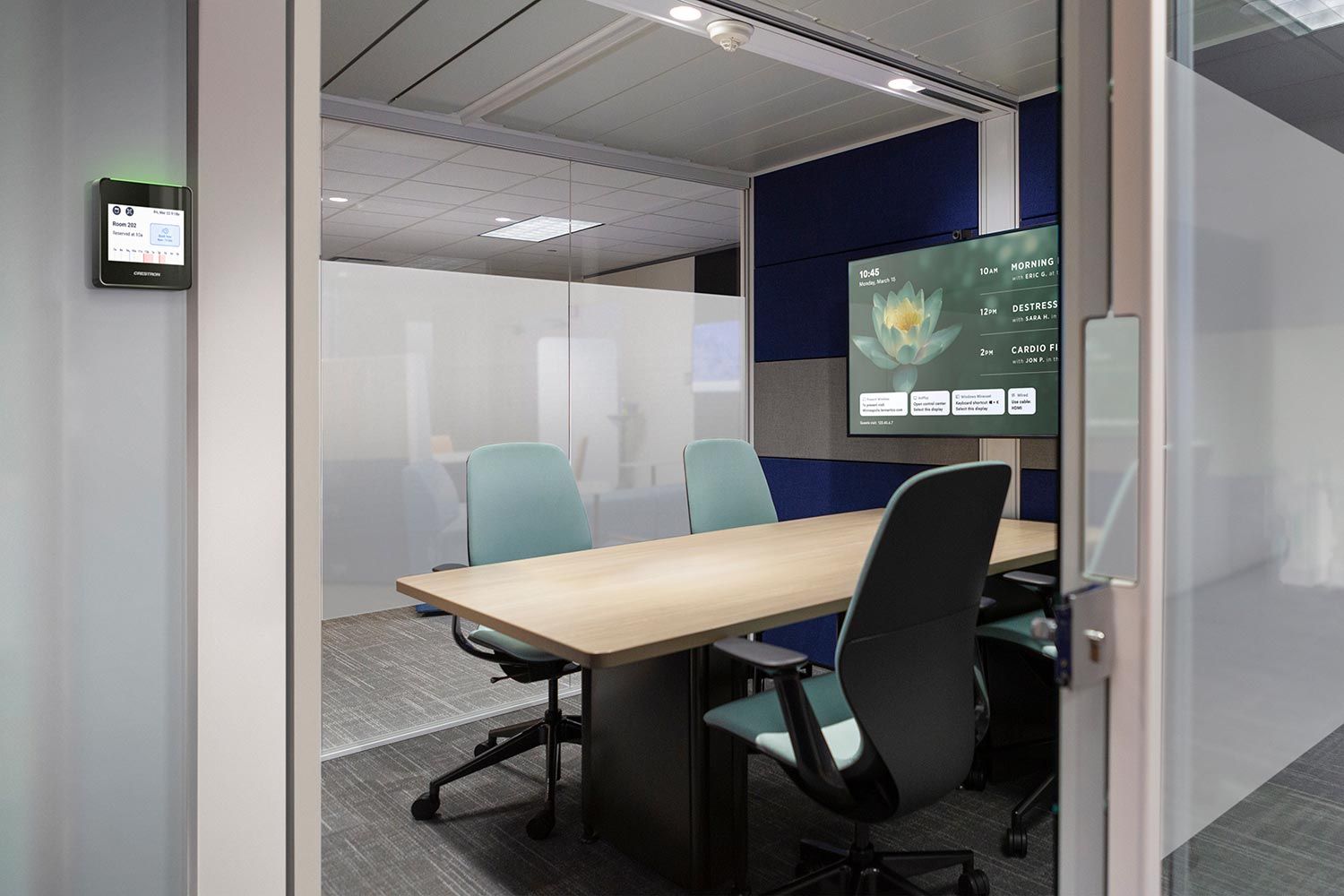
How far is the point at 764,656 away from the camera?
1.93 metres

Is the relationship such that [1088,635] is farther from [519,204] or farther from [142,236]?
[519,204]

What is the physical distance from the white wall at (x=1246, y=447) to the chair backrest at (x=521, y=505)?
8.10 feet

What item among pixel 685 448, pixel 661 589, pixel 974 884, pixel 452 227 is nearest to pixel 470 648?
pixel 661 589

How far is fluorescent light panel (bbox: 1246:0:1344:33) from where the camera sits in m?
0.89

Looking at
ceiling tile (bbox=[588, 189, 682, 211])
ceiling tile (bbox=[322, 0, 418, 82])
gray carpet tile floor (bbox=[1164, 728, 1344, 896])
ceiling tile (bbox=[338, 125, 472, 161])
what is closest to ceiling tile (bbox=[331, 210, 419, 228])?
ceiling tile (bbox=[338, 125, 472, 161])

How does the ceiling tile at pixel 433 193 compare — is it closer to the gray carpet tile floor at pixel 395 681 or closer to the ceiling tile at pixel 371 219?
the ceiling tile at pixel 371 219

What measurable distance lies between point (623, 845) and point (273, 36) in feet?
7.64

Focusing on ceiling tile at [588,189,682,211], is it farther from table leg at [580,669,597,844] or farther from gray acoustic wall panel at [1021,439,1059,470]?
table leg at [580,669,597,844]

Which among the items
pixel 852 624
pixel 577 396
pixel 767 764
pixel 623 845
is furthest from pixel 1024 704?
pixel 577 396

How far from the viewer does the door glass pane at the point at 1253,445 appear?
2.93 feet

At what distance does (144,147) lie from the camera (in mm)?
1520

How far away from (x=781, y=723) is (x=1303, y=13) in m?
1.78

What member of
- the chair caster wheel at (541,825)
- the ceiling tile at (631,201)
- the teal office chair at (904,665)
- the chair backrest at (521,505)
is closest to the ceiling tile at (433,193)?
the ceiling tile at (631,201)

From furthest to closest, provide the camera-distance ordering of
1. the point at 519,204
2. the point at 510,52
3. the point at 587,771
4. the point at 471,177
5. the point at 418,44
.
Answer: the point at 519,204 < the point at 471,177 < the point at 510,52 < the point at 418,44 < the point at 587,771
